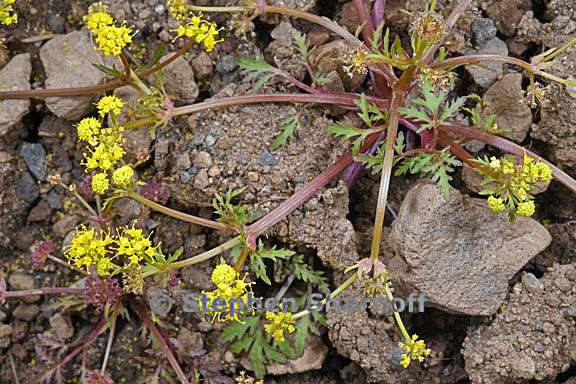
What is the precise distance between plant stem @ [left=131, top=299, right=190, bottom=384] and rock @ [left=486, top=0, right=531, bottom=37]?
3113 millimetres

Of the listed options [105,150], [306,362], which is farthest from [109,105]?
[306,362]

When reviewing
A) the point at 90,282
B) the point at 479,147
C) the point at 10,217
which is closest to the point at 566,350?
the point at 479,147

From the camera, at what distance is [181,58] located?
5004 mm

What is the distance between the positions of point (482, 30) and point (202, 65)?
6.32ft

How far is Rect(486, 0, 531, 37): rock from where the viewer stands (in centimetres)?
491


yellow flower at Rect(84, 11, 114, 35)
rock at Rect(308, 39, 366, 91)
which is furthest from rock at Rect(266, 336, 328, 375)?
yellow flower at Rect(84, 11, 114, 35)

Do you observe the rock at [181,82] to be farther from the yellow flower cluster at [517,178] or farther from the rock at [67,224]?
the yellow flower cluster at [517,178]

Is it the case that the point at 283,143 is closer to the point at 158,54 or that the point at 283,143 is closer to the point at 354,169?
the point at 354,169

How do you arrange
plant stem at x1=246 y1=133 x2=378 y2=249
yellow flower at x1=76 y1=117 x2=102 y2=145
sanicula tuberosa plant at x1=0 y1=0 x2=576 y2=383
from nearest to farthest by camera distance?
sanicula tuberosa plant at x1=0 y1=0 x2=576 y2=383
yellow flower at x1=76 y1=117 x2=102 y2=145
plant stem at x1=246 y1=133 x2=378 y2=249

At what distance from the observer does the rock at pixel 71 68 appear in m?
5.04

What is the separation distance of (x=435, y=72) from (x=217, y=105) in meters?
1.44

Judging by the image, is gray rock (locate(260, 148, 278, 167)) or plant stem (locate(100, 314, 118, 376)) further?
plant stem (locate(100, 314, 118, 376))

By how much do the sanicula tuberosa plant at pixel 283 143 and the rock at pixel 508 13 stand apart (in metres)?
0.34

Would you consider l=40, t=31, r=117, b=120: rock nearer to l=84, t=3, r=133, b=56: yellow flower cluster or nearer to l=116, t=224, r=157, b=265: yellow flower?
l=84, t=3, r=133, b=56: yellow flower cluster
